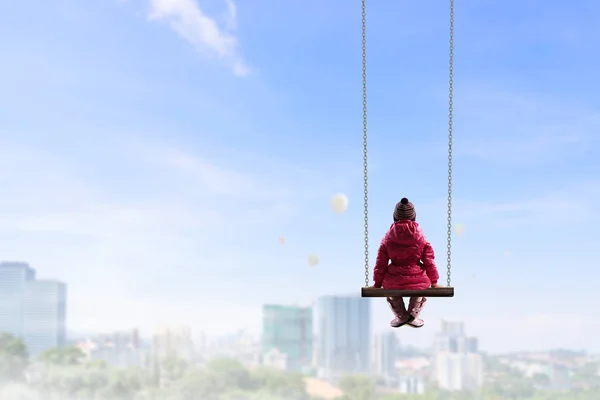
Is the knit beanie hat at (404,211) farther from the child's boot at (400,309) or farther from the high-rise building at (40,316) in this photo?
the high-rise building at (40,316)

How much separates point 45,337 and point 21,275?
3.19 ft

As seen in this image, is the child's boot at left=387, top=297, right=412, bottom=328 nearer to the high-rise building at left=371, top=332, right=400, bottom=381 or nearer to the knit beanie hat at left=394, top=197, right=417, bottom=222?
the knit beanie hat at left=394, top=197, right=417, bottom=222

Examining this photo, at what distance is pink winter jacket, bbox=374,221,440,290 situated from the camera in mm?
3166

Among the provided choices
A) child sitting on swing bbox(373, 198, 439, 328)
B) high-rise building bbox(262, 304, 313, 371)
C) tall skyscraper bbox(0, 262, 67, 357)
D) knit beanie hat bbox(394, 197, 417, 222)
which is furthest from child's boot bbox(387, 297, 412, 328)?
tall skyscraper bbox(0, 262, 67, 357)

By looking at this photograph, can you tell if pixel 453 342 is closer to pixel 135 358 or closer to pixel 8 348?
pixel 135 358

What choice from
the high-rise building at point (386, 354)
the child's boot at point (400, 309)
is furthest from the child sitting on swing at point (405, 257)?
the high-rise building at point (386, 354)

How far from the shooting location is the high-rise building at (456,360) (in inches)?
394

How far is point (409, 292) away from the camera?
3129mm

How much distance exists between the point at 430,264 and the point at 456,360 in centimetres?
740

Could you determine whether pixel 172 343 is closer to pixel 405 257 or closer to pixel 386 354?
pixel 386 354

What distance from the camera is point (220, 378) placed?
→ 34.5 feet

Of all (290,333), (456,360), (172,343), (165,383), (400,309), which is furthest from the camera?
(290,333)

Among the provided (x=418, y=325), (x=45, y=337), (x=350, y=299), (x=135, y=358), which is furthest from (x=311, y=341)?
(x=418, y=325)

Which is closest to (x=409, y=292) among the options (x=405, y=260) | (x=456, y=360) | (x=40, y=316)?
(x=405, y=260)
